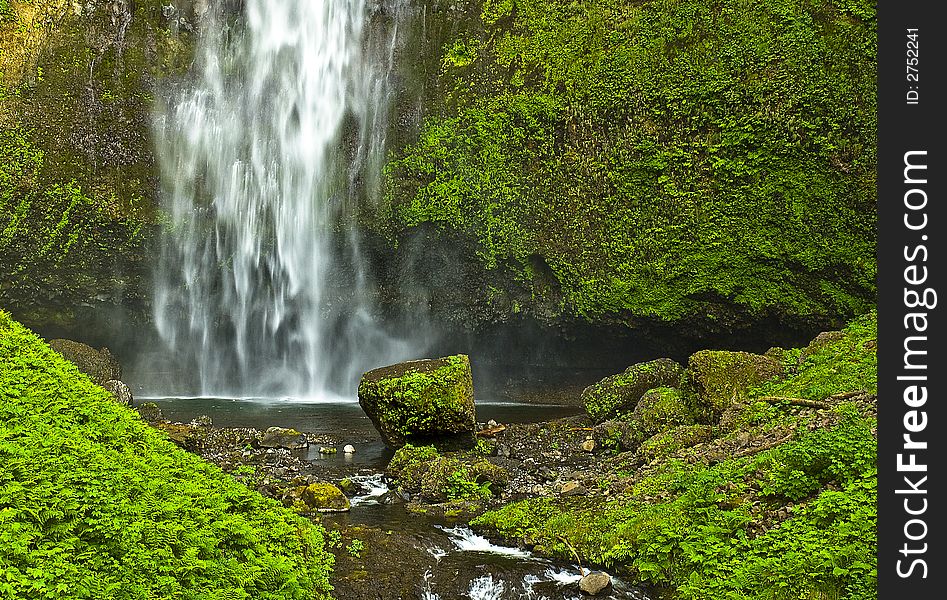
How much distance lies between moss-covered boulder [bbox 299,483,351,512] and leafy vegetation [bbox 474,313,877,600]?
1.52m

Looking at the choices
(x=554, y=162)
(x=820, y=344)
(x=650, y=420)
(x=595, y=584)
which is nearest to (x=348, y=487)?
(x=595, y=584)

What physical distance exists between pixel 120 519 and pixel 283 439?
24.2 ft

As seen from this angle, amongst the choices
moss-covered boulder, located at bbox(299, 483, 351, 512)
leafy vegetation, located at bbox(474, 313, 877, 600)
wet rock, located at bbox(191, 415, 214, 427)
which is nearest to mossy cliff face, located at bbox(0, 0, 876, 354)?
wet rock, located at bbox(191, 415, 214, 427)

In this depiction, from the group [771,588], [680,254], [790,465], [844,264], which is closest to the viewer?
[771,588]

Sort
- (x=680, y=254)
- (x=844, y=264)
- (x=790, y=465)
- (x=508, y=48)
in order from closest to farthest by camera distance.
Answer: (x=790, y=465) → (x=844, y=264) → (x=680, y=254) → (x=508, y=48)

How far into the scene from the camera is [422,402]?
10219 millimetres

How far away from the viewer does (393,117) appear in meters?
19.1

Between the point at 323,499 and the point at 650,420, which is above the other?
the point at 650,420

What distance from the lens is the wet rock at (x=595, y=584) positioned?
18.2 feet

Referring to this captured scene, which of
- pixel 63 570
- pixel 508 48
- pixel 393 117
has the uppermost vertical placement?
pixel 508 48

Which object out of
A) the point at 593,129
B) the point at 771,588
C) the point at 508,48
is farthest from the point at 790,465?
the point at 508,48

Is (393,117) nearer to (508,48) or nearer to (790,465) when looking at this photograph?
(508,48)

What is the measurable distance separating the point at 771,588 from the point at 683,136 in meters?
13.0

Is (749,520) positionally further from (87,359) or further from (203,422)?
(87,359)
